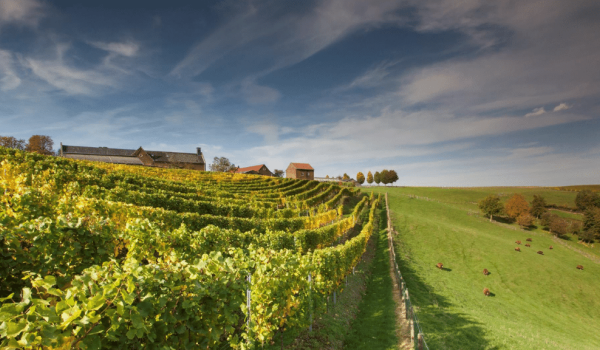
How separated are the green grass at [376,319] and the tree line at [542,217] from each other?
51702 millimetres

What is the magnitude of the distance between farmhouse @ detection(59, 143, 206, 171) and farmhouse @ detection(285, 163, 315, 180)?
113 ft

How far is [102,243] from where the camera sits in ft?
25.3

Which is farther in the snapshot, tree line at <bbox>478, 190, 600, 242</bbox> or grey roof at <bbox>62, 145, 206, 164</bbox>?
grey roof at <bbox>62, 145, 206, 164</bbox>

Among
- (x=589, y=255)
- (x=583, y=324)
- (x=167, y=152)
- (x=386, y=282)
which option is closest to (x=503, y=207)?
(x=589, y=255)

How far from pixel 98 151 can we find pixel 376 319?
94474 millimetres

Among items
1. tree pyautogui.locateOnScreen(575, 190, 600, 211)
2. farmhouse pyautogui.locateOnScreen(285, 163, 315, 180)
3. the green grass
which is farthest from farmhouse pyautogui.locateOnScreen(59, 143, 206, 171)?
tree pyautogui.locateOnScreen(575, 190, 600, 211)

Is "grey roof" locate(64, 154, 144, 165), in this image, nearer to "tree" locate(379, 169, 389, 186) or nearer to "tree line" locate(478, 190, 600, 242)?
"tree line" locate(478, 190, 600, 242)

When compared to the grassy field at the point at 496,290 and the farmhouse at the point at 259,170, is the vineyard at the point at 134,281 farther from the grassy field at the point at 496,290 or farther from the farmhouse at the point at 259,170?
the farmhouse at the point at 259,170

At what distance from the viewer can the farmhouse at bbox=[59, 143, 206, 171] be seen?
238 feet

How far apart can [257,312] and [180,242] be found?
4.78 m

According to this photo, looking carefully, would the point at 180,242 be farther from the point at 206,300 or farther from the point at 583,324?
the point at 583,324

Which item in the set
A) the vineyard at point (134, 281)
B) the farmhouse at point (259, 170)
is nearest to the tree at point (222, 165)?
the farmhouse at point (259, 170)

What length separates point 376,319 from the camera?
1414 centimetres

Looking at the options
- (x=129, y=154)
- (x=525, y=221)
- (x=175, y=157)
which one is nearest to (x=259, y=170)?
(x=175, y=157)
